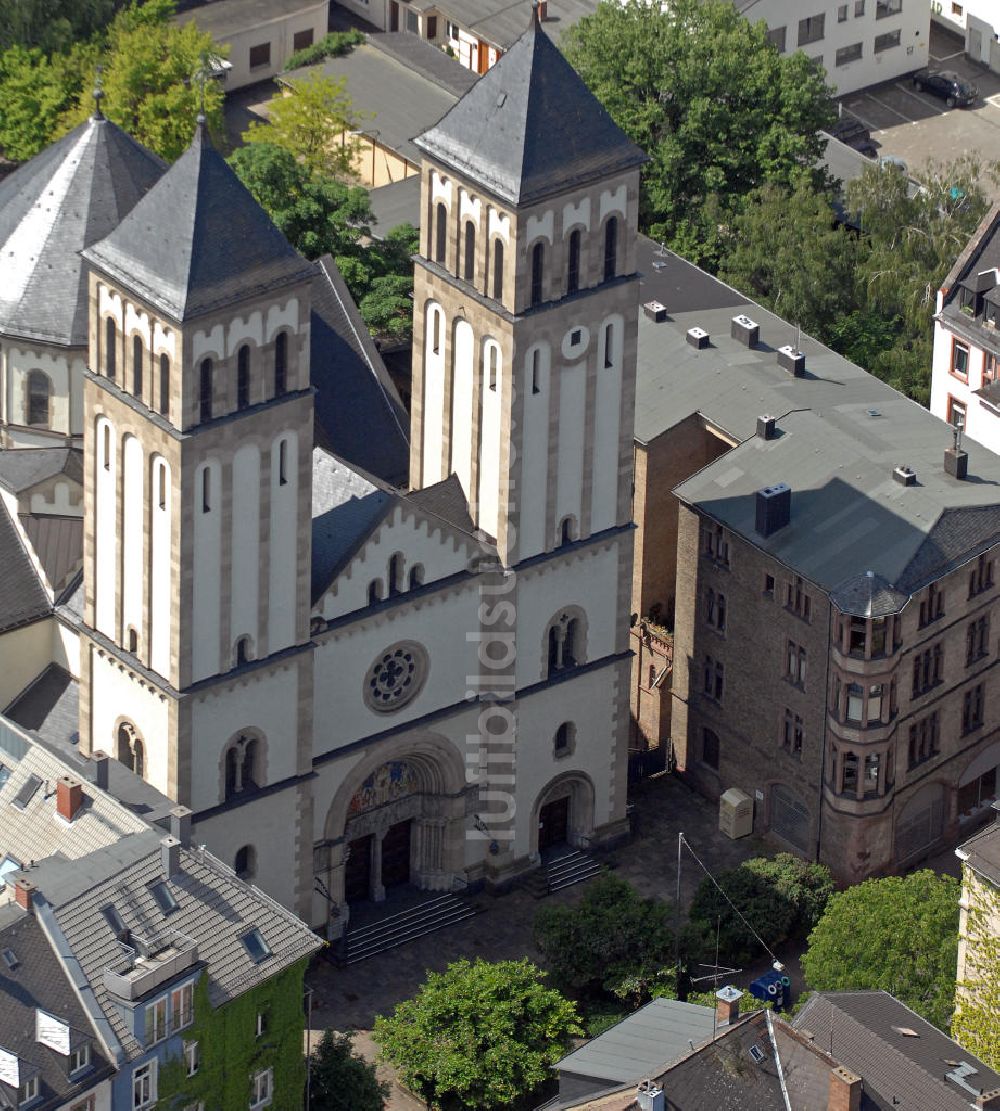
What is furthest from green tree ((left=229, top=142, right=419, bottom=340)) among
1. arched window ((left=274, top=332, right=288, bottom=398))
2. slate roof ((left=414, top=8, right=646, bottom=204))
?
arched window ((left=274, top=332, right=288, bottom=398))

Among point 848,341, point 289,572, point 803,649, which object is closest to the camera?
point 289,572

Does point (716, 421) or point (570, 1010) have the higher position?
point (716, 421)

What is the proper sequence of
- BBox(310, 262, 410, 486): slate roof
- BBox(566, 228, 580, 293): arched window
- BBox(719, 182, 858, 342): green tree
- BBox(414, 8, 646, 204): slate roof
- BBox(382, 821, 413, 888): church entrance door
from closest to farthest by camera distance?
BBox(414, 8, 646, 204): slate roof, BBox(566, 228, 580, 293): arched window, BBox(382, 821, 413, 888): church entrance door, BBox(310, 262, 410, 486): slate roof, BBox(719, 182, 858, 342): green tree

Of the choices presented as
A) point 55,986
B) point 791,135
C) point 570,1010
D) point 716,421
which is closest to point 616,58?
point 791,135

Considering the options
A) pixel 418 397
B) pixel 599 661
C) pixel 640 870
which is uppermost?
pixel 418 397

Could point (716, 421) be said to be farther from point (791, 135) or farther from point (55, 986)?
point (55, 986)

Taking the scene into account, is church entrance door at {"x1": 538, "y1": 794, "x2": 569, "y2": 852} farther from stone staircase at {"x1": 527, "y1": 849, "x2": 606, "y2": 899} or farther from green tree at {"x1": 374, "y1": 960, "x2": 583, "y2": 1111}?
green tree at {"x1": 374, "y1": 960, "x2": 583, "y2": 1111}

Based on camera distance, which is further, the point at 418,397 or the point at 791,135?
the point at 791,135
